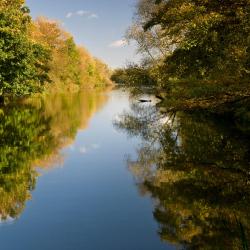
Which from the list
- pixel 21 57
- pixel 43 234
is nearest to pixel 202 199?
pixel 43 234

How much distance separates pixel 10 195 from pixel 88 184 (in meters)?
3.08

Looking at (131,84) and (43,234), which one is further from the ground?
(131,84)

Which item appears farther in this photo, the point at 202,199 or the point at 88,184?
the point at 88,184

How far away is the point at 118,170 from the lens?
1755cm

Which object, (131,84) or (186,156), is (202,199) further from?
(131,84)

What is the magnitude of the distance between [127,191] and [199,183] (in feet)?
7.89

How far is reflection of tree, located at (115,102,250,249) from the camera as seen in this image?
9883 mm

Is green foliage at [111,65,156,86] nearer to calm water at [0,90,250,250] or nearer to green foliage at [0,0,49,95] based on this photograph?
green foliage at [0,0,49,95]

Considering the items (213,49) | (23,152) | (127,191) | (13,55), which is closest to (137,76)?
(13,55)

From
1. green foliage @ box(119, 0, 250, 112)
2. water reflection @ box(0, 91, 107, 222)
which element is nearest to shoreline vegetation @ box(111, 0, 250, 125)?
green foliage @ box(119, 0, 250, 112)

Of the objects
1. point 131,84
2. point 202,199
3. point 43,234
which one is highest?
point 131,84

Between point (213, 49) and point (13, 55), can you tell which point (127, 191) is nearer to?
point (213, 49)

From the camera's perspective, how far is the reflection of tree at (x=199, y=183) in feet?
32.4

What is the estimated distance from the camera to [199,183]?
13883mm
